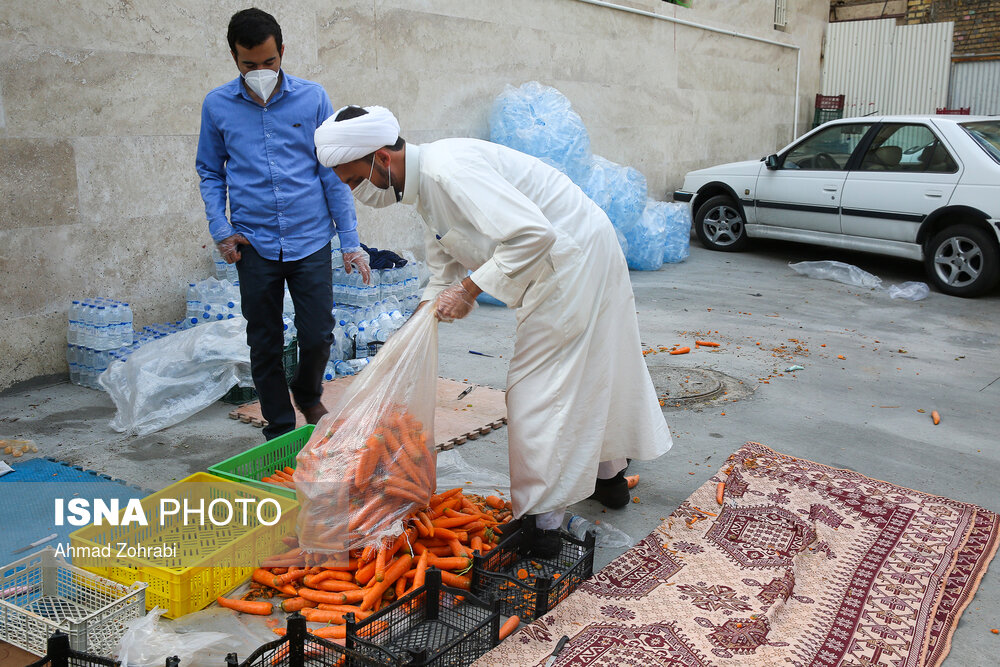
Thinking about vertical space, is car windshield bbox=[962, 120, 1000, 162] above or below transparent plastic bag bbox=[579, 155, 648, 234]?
above

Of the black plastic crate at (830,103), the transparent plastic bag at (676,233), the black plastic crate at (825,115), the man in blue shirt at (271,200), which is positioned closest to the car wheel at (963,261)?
the transparent plastic bag at (676,233)

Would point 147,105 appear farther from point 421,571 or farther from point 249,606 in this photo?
point 421,571

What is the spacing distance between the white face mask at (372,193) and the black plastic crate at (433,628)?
1.36m

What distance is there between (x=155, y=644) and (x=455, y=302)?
4.83 ft

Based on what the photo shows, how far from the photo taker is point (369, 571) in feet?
10.3

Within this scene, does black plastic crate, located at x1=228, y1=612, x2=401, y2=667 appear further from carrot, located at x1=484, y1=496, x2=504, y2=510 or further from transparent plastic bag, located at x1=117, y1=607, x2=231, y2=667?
carrot, located at x1=484, y1=496, x2=504, y2=510

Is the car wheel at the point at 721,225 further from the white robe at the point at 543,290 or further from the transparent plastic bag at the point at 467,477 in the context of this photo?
the white robe at the point at 543,290

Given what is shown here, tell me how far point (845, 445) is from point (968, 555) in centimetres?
→ 134

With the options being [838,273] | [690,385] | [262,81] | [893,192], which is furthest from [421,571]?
[838,273]

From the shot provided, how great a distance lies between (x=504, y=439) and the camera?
16.0 ft

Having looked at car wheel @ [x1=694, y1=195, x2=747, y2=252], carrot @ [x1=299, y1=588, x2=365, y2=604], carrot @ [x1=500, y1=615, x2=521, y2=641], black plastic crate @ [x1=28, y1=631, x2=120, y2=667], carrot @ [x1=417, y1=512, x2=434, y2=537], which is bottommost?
carrot @ [x1=500, y1=615, x2=521, y2=641]

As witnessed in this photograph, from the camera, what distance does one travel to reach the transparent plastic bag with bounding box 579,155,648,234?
9.57 metres

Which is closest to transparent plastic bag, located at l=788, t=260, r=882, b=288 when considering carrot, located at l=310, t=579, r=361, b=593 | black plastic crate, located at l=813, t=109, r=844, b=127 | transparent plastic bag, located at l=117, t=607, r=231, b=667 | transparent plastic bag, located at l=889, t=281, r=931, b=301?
transparent plastic bag, located at l=889, t=281, r=931, b=301

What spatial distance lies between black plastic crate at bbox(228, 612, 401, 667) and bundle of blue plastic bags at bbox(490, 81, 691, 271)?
5927 millimetres
